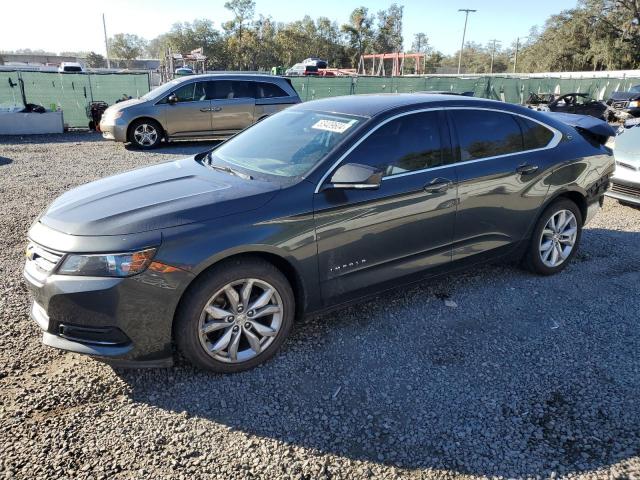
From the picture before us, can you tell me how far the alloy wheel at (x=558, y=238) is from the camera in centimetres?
451

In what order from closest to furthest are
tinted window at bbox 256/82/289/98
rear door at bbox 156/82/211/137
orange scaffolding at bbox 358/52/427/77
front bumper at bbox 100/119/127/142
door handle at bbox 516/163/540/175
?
door handle at bbox 516/163/540/175, front bumper at bbox 100/119/127/142, rear door at bbox 156/82/211/137, tinted window at bbox 256/82/289/98, orange scaffolding at bbox 358/52/427/77

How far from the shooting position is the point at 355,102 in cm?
391

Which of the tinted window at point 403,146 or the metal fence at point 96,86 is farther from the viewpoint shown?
the metal fence at point 96,86

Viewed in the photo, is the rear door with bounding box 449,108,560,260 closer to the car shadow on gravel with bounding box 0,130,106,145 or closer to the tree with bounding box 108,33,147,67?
the car shadow on gravel with bounding box 0,130,106,145

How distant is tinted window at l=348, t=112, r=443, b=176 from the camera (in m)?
3.40

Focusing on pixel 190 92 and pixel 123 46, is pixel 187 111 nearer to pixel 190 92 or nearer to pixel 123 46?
pixel 190 92

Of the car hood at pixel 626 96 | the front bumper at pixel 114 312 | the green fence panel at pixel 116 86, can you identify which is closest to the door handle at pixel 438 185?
the front bumper at pixel 114 312

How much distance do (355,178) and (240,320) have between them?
1128 mm

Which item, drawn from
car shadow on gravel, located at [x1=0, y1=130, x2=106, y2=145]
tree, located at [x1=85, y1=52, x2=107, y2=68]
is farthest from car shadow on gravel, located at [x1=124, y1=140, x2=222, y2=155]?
tree, located at [x1=85, y1=52, x2=107, y2=68]

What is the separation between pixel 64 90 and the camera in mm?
15117

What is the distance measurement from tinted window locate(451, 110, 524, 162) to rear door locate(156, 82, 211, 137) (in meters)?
8.98

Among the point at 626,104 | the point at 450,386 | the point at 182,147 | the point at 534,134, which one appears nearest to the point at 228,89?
the point at 182,147

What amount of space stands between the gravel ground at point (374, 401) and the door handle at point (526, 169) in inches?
41.5

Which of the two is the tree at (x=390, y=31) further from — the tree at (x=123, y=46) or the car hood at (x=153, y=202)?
the car hood at (x=153, y=202)
